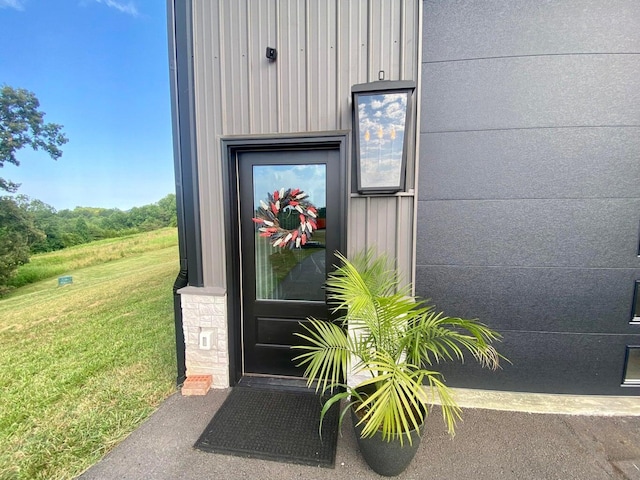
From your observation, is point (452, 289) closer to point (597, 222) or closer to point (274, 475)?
point (597, 222)

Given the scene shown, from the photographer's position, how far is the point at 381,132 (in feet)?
5.65

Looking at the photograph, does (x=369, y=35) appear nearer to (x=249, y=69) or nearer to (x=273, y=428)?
(x=249, y=69)

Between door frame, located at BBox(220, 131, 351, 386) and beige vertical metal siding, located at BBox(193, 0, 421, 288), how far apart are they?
0.20 feet

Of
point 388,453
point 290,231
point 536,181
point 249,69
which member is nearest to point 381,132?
point 290,231

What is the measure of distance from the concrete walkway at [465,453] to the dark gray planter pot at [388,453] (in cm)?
8

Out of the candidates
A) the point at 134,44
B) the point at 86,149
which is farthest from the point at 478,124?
the point at 86,149

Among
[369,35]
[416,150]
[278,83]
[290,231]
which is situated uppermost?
[369,35]

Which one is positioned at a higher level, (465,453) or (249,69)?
(249,69)

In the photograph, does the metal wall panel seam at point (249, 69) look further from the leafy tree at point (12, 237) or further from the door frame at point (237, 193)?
the leafy tree at point (12, 237)

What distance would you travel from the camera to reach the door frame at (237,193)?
1919 millimetres

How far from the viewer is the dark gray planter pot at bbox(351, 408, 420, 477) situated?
133 cm

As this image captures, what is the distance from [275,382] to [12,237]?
6310 millimetres

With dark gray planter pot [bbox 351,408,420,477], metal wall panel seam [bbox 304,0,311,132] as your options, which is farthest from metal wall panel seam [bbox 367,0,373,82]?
dark gray planter pot [bbox 351,408,420,477]

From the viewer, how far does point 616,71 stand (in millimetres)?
1842
